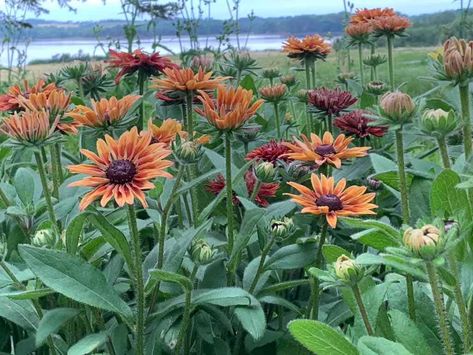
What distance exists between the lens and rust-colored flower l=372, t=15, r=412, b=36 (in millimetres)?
1758

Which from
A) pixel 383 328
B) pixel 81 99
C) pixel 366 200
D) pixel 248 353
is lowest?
pixel 248 353

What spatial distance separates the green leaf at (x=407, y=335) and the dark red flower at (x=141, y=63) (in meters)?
0.72

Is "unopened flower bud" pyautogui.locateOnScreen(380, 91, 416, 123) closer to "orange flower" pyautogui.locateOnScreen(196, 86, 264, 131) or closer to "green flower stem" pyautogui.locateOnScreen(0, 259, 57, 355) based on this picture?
"orange flower" pyautogui.locateOnScreen(196, 86, 264, 131)

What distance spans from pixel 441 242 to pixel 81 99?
40.7 inches

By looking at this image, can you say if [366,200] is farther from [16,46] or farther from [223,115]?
[16,46]

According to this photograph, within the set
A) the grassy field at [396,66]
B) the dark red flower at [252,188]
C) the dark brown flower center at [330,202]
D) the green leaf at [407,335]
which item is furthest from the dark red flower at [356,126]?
the grassy field at [396,66]

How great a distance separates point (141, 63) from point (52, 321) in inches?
23.4

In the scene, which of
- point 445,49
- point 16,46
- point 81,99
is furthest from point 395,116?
point 16,46

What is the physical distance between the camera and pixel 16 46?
396 cm

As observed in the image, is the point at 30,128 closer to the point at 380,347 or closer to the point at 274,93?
the point at 380,347

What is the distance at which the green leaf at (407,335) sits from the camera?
2.51 feet

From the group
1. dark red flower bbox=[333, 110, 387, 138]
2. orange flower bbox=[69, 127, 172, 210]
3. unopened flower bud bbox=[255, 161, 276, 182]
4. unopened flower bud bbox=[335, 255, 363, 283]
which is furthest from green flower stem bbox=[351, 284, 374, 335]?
dark red flower bbox=[333, 110, 387, 138]

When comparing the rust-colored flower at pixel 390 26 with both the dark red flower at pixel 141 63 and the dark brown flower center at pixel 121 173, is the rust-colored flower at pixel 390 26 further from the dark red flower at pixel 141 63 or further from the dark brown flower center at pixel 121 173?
the dark brown flower center at pixel 121 173

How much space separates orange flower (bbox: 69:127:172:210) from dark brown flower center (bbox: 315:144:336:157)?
29cm
